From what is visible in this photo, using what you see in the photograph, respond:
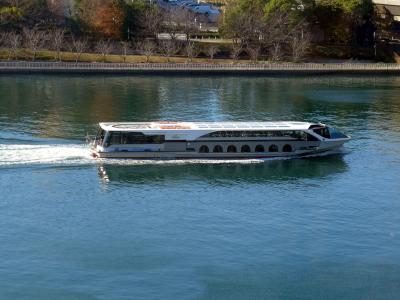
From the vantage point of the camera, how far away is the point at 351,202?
3181 centimetres

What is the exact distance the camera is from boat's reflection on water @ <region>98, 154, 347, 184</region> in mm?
34750

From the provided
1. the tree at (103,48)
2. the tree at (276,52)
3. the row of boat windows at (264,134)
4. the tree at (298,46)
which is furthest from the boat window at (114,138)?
the tree at (298,46)

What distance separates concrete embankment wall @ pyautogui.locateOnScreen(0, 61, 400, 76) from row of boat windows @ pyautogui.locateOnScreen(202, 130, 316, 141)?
126 ft

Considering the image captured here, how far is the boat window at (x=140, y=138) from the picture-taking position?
37188mm

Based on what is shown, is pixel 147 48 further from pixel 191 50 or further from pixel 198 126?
pixel 198 126

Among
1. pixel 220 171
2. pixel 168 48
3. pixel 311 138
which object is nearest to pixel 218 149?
pixel 220 171

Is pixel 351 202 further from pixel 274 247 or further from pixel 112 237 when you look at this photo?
pixel 112 237

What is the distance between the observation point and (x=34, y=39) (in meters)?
76.6

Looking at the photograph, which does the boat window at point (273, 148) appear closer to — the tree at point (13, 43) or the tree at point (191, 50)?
the tree at point (13, 43)

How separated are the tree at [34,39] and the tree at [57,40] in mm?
891

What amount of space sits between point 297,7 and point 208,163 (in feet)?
184

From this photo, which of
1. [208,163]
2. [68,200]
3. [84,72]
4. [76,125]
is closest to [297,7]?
[84,72]

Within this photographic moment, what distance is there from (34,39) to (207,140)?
144ft

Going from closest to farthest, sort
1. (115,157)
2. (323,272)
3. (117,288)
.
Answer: (117,288) → (323,272) → (115,157)
